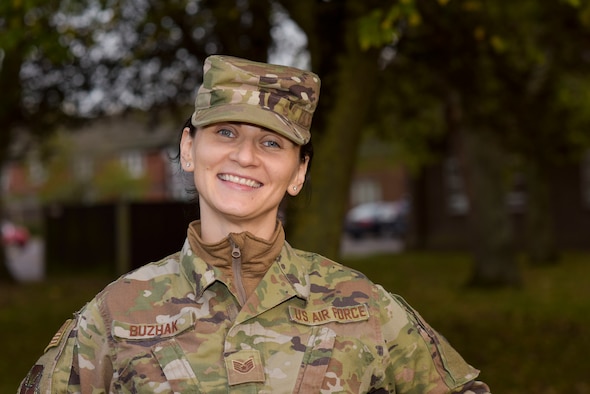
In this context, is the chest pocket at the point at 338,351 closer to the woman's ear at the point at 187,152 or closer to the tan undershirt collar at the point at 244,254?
the tan undershirt collar at the point at 244,254

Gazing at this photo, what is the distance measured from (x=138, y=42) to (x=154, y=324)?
10818 millimetres

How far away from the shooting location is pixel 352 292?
2.95 metres

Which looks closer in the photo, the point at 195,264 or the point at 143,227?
the point at 195,264

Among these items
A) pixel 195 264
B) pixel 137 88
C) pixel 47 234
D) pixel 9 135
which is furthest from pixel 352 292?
pixel 47 234

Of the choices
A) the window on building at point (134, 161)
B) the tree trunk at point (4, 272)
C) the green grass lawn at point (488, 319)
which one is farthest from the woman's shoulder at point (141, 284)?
the window on building at point (134, 161)

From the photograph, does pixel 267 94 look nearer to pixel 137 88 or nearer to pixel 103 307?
pixel 103 307

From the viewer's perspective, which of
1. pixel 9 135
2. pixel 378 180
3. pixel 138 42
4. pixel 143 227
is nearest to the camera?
pixel 138 42

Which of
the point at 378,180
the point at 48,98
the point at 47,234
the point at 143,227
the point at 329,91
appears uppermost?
the point at 329,91

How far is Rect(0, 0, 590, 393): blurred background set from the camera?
9.08 metres

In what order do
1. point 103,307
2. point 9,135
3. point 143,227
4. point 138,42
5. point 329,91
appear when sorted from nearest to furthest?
1. point 103,307
2. point 329,91
3. point 138,42
4. point 143,227
5. point 9,135

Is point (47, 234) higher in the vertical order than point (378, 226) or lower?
higher

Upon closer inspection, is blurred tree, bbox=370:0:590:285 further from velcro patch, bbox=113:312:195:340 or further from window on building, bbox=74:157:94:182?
window on building, bbox=74:157:94:182

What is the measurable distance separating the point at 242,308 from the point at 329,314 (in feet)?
0.88

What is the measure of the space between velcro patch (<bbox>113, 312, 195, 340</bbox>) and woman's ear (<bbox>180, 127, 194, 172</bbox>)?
0.44 m
